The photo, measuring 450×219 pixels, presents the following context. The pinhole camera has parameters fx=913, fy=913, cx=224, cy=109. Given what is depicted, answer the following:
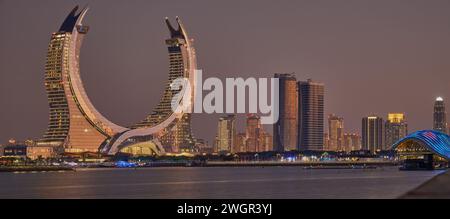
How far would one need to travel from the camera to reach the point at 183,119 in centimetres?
19450

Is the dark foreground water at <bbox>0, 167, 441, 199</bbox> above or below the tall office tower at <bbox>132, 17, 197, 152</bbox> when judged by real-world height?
below

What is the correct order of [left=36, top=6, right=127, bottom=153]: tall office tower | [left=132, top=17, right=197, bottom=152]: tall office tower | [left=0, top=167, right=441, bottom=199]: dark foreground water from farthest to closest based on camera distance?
[left=132, top=17, right=197, bottom=152]: tall office tower
[left=36, top=6, right=127, bottom=153]: tall office tower
[left=0, top=167, right=441, bottom=199]: dark foreground water

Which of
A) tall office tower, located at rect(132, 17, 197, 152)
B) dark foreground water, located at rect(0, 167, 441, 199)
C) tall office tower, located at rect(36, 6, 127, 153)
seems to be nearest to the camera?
dark foreground water, located at rect(0, 167, 441, 199)

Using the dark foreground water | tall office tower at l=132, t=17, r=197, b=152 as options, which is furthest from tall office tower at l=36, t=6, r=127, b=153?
the dark foreground water

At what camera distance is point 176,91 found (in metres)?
191

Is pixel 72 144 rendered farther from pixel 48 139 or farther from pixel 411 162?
pixel 411 162

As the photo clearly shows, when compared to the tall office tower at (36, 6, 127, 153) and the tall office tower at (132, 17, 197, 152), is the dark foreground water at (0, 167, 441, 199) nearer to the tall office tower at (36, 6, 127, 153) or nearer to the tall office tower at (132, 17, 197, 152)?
the tall office tower at (36, 6, 127, 153)

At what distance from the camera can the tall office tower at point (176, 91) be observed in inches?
7229

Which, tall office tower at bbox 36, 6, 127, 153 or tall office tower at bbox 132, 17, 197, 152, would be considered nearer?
tall office tower at bbox 36, 6, 127, 153

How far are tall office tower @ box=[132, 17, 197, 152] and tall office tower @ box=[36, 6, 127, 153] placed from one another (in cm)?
836

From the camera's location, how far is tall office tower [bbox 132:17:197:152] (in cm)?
18362

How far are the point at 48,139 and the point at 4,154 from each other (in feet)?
50.6

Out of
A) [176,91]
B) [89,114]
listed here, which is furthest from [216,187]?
[176,91]
